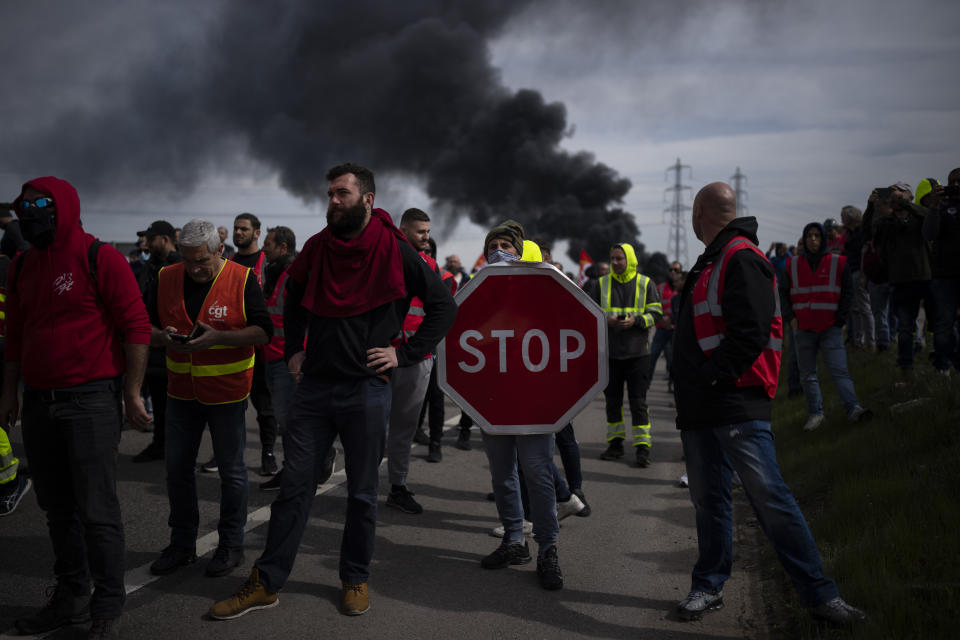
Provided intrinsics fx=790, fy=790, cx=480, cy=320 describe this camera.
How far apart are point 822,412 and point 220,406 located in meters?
6.01

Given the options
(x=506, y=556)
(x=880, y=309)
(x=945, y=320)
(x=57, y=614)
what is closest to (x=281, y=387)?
(x=506, y=556)

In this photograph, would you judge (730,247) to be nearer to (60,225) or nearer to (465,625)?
(465,625)

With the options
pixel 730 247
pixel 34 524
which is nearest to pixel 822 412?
pixel 730 247

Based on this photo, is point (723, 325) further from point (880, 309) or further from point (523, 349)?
point (880, 309)

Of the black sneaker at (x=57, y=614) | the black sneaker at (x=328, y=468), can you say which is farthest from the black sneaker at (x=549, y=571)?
the black sneaker at (x=328, y=468)

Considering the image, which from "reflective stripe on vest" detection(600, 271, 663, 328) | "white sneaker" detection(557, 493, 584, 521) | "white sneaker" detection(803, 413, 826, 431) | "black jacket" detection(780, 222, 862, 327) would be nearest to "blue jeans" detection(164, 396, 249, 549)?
"white sneaker" detection(557, 493, 584, 521)

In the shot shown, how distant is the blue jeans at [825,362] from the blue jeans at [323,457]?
5.10m

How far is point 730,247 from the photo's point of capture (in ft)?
12.1

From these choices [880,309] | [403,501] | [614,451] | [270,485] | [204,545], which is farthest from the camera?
[880,309]

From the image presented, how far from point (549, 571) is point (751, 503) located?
3.93 feet

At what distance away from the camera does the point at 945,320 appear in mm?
7758

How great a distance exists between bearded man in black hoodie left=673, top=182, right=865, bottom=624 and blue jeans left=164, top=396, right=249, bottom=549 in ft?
8.24

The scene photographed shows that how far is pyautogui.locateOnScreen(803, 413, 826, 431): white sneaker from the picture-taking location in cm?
765

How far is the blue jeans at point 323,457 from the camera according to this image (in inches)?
153
